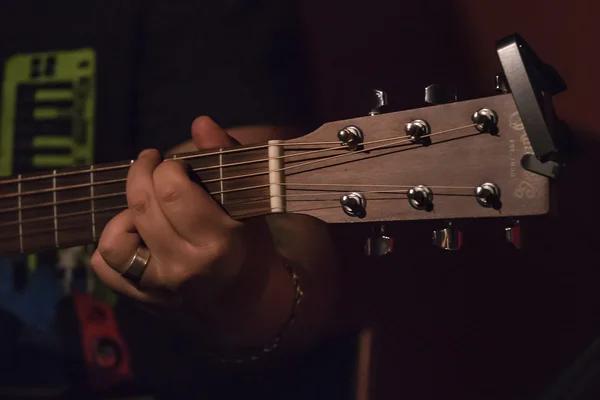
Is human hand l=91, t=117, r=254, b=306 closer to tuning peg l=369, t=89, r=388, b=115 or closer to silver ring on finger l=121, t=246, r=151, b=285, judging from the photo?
silver ring on finger l=121, t=246, r=151, b=285

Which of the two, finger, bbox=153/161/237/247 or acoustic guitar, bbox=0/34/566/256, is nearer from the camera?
acoustic guitar, bbox=0/34/566/256

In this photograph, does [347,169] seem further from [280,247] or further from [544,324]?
[544,324]

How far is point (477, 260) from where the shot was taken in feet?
2.57

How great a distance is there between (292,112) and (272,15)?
0.46ft

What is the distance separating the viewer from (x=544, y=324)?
2.45 feet

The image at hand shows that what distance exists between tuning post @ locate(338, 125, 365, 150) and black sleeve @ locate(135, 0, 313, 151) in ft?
0.95

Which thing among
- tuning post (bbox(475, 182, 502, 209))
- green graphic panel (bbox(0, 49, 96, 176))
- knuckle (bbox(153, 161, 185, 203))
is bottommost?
tuning post (bbox(475, 182, 502, 209))

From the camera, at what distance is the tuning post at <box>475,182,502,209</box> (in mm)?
483

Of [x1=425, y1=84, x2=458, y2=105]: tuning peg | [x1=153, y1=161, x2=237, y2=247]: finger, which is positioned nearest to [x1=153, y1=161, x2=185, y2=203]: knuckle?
[x1=153, y1=161, x2=237, y2=247]: finger

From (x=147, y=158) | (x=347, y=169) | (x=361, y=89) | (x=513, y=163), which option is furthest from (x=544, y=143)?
(x=361, y=89)

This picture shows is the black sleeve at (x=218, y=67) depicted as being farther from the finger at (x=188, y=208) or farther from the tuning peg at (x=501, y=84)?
the tuning peg at (x=501, y=84)

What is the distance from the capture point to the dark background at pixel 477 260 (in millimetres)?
724

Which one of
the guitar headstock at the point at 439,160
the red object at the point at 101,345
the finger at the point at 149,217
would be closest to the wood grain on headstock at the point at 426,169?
the guitar headstock at the point at 439,160

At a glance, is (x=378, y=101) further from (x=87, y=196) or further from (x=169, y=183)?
(x=87, y=196)
